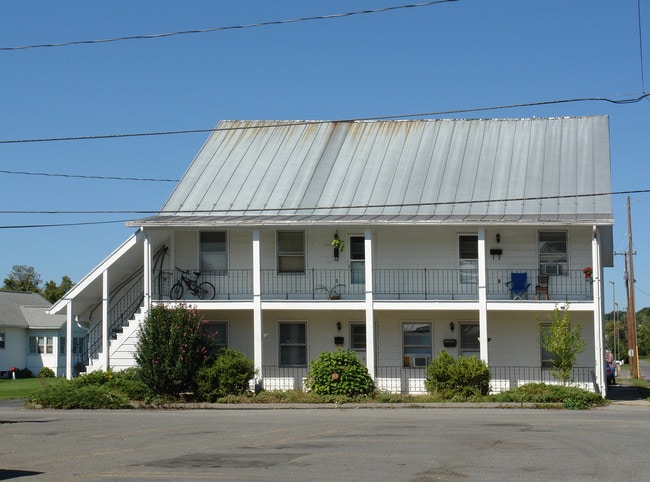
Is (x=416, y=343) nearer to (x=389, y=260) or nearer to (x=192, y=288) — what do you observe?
(x=389, y=260)

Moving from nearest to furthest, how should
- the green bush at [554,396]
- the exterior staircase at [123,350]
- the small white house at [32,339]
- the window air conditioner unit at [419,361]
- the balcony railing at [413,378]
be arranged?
the green bush at [554,396] < the balcony railing at [413,378] < the exterior staircase at [123,350] < the window air conditioner unit at [419,361] < the small white house at [32,339]

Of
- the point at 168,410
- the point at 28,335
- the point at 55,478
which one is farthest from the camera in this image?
the point at 28,335

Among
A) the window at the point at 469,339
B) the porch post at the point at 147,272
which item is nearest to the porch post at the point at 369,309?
the window at the point at 469,339

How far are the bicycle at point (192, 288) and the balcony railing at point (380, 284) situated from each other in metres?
0.22

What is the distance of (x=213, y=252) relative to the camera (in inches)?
1243

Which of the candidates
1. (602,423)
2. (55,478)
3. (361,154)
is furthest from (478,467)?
(361,154)

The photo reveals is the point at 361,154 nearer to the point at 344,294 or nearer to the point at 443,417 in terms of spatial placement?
the point at 344,294

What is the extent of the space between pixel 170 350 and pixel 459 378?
8.03m

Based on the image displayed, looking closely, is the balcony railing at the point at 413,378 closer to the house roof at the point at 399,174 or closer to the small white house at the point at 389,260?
the small white house at the point at 389,260

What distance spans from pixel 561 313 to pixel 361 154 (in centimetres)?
928

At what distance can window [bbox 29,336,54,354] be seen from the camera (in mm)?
57062

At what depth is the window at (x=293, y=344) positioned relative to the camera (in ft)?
102

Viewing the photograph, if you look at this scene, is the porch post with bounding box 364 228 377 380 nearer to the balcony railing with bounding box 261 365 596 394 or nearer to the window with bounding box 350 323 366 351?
the balcony railing with bounding box 261 365 596 394

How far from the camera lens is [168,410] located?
2600 centimetres
